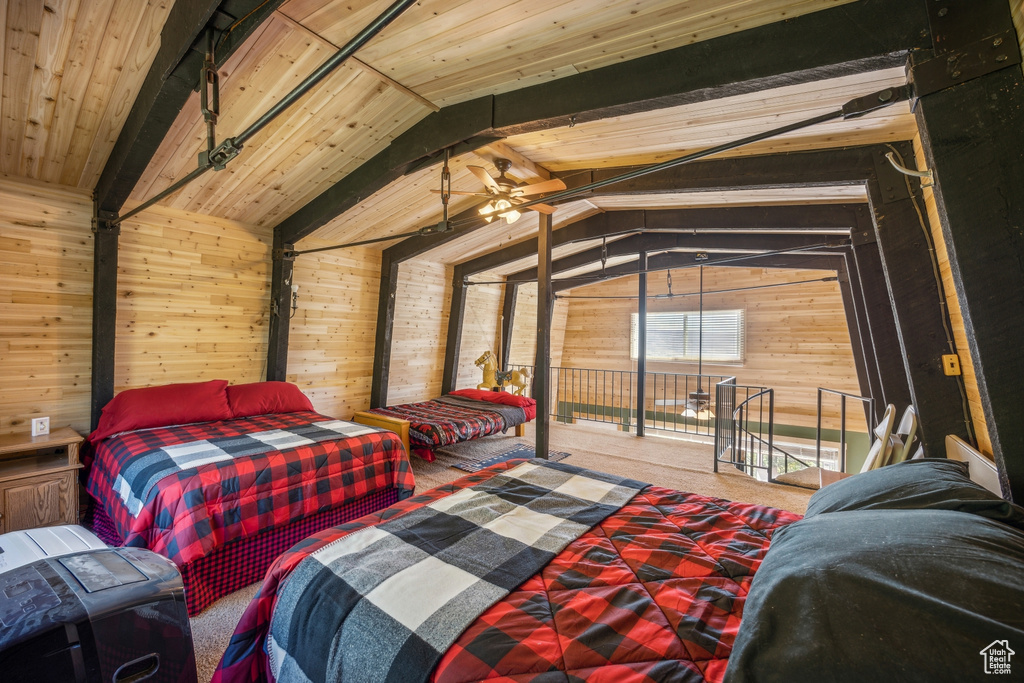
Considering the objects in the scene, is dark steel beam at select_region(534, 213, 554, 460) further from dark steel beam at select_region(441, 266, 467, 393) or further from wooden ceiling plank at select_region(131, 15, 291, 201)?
wooden ceiling plank at select_region(131, 15, 291, 201)

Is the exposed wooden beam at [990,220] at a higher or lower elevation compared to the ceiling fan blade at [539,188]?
lower

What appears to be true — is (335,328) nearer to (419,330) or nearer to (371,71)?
(419,330)

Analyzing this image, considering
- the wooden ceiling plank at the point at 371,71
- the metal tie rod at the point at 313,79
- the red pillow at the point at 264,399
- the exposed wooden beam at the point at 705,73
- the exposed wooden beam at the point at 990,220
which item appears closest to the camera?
the metal tie rod at the point at 313,79

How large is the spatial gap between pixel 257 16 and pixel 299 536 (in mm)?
2836

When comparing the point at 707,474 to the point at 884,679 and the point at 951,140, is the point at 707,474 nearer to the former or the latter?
the point at 951,140

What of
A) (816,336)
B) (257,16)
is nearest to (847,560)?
(257,16)

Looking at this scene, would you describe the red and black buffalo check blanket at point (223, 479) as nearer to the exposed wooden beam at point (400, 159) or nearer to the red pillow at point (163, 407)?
the red pillow at point (163, 407)

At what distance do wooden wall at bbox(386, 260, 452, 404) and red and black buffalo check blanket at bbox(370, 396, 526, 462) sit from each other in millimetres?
295

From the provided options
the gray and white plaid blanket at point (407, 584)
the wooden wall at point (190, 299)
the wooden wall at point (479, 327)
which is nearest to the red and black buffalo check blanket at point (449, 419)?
the wooden wall at point (479, 327)

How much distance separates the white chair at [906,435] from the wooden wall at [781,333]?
5534mm

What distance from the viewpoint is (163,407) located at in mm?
3525

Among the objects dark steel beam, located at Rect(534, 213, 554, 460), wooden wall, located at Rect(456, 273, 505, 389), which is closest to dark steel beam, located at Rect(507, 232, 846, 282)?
wooden wall, located at Rect(456, 273, 505, 389)

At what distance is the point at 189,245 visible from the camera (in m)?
4.14
